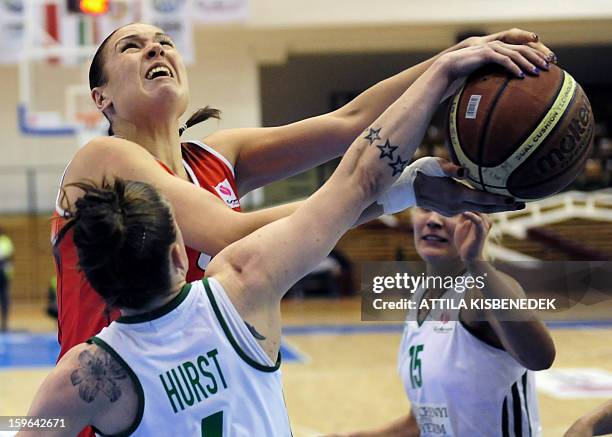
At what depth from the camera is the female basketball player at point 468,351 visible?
8.15 ft

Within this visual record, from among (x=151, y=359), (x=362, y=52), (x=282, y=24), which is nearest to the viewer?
(x=151, y=359)

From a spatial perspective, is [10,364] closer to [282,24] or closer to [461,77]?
[282,24]

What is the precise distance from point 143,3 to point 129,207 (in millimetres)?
8278

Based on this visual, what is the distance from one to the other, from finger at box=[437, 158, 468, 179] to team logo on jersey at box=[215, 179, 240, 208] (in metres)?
0.54

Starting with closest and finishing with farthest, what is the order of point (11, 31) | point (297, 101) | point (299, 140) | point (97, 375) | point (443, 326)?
point (97, 375), point (299, 140), point (443, 326), point (11, 31), point (297, 101)

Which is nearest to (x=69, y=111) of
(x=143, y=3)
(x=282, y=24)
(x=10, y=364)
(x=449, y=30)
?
(x=143, y=3)

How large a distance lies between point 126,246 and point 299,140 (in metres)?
0.96

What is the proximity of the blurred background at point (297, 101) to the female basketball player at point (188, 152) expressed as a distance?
4.85m

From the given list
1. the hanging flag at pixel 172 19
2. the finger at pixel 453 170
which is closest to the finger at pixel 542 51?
the finger at pixel 453 170

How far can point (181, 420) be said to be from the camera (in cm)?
156

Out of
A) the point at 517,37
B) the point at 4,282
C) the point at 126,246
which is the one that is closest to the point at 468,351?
the point at 517,37

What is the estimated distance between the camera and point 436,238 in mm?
2912

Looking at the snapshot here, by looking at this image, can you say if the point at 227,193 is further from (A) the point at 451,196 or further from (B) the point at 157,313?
(B) the point at 157,313

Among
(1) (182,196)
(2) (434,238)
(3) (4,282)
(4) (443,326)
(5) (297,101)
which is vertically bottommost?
(3) (4,282)
